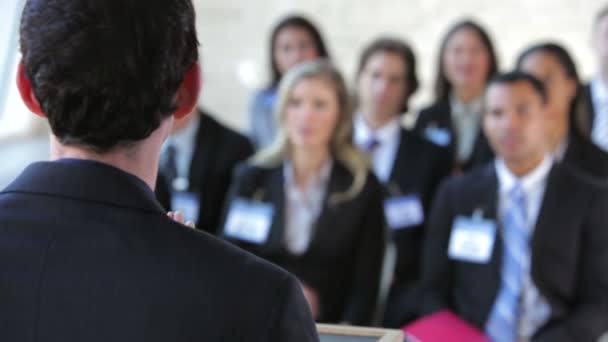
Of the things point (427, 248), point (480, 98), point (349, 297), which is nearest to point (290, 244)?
point (349, 297)

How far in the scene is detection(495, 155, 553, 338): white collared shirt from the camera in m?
3.32

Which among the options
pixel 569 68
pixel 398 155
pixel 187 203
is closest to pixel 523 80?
pixel 398 155

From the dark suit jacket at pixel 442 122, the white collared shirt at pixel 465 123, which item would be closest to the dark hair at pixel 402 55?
the dark suit jacket at pixel 442 122

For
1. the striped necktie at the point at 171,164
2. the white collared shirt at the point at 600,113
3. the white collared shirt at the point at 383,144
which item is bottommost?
the striped necktie at the point at 171,164

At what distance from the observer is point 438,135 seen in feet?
15.1

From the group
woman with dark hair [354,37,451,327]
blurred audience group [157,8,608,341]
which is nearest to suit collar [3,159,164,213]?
blurred audience group [157,8,608,341]

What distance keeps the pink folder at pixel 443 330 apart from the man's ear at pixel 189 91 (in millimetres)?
2014

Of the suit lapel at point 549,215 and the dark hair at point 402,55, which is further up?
the dark hair at point 402,55

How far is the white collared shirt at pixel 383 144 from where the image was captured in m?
4.25

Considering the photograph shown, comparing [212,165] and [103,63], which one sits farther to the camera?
[212,165]

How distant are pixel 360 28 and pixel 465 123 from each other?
2.53m

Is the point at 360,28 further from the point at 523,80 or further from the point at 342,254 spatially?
the point at 342,254

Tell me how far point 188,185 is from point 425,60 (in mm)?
3429

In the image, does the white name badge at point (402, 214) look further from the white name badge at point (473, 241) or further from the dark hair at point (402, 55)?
the dark hair at point (402, 55)
